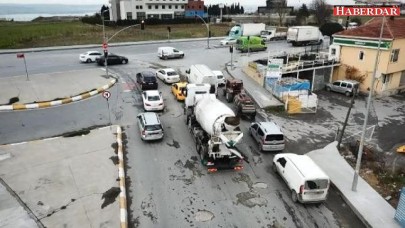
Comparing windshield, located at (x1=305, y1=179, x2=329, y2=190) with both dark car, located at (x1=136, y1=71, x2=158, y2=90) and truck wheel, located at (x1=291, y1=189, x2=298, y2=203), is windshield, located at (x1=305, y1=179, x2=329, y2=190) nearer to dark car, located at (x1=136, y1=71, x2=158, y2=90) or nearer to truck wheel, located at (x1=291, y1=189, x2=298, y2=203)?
truck wheel, located at (x1=291, y1=189, x2=298, y2=203)

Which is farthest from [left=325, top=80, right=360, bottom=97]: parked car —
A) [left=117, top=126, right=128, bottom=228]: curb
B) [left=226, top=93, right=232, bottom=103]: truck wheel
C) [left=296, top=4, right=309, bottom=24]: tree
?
[left=296, top=4, right=309, bottom=24]: tree

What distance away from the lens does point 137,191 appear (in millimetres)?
15812

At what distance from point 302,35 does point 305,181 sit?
43.9 metres

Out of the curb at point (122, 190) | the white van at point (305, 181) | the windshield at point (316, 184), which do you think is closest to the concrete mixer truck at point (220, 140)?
the white van at point (305, 181)

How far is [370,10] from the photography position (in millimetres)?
13859

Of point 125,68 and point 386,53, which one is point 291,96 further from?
point 125,68

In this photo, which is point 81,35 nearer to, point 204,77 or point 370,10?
point 204,77

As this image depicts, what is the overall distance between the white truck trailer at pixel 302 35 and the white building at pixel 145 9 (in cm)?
4627

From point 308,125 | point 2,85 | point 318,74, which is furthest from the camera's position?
point 318,74

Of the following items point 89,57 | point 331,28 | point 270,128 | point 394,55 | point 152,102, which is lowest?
point 270,128

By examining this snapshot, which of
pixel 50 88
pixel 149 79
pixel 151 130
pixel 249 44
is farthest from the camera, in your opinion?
pixel 249 44

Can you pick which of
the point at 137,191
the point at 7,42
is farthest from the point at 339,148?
the point at 7,42

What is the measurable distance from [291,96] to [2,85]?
24952mm

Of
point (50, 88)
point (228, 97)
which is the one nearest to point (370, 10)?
point (228, 97)
